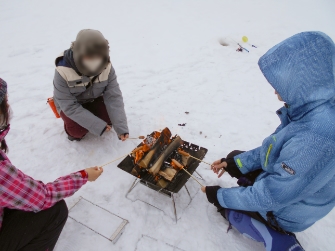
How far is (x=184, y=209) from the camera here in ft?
9.41

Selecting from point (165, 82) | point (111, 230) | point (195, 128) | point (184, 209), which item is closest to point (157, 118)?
point (195, 128)

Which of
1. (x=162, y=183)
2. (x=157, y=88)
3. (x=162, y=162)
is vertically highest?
(x=162, y=162)

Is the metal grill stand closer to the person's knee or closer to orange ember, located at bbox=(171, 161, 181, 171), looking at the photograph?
orange ember, located at bbox=(171, 161, 181, 171)

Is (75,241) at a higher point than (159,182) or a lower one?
lower

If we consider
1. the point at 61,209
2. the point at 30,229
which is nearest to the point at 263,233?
the point at 61,209

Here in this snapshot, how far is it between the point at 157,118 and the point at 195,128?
2.15ft

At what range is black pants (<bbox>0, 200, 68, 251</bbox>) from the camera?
1.86m

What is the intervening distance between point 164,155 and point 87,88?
1.39 m

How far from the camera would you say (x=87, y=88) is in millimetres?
3225

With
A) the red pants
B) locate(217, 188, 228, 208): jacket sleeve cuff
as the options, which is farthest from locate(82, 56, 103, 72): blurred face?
locate(217, 188, 228, 208): jacket sleeve cuff

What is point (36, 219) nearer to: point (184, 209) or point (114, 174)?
point (114, 174)

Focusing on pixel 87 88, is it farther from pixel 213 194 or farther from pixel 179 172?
pixel 213 194

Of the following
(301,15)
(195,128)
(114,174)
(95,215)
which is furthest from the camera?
(301,15)

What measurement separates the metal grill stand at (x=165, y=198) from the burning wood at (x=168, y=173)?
291 millimetres
